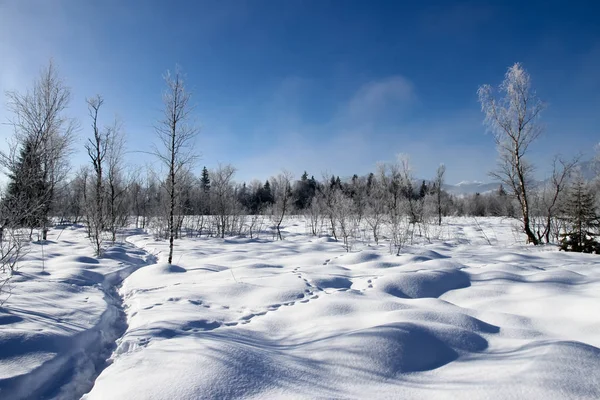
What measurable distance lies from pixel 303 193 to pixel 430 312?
62.5 metres

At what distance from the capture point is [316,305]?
4855mm

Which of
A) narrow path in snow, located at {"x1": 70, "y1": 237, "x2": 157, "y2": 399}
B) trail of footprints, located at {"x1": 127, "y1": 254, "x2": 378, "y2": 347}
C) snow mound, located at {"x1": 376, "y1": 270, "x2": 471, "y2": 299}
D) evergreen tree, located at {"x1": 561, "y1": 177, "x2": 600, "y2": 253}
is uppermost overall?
evergreen tree, located at {"x1": 561, "y1": 177, "x2": 600, "y2": 253}

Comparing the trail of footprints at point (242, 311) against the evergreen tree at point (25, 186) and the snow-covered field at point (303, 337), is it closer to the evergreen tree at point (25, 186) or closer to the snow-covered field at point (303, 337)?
the snow-covered field at point (303, 337)

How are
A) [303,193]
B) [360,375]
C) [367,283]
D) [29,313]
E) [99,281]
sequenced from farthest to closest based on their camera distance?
[303,193] → [99,281] → [367,283] → [29,313] → [360,375]

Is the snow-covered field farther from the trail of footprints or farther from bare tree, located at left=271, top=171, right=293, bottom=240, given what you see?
bare tree, located at left=271, top=171, right=293, bottom=240

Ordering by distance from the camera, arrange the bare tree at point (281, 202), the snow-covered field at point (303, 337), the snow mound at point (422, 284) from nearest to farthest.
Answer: the snow-covered field at point (303, 337) < the snow mound at point (422, 284) < the bare tree at point (281, 202)

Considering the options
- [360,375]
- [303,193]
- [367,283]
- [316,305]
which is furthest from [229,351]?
[303,193]

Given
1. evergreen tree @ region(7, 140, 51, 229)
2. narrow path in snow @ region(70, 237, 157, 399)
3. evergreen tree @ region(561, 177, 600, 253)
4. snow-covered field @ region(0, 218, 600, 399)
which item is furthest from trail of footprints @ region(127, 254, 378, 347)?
evergreen tree @ region(561, 177, 600, 253)

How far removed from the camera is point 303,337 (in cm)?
376

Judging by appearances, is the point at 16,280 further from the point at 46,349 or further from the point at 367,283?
the point at 367,283

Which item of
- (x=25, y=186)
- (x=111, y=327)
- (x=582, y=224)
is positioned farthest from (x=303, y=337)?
(x=582, y=224)

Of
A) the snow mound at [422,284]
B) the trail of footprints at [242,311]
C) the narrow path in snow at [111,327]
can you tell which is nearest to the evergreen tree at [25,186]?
the narrow path in snow at [111,327]

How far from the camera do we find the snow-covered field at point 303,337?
248cm

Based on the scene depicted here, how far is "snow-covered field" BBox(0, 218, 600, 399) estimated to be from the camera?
2.48 m
